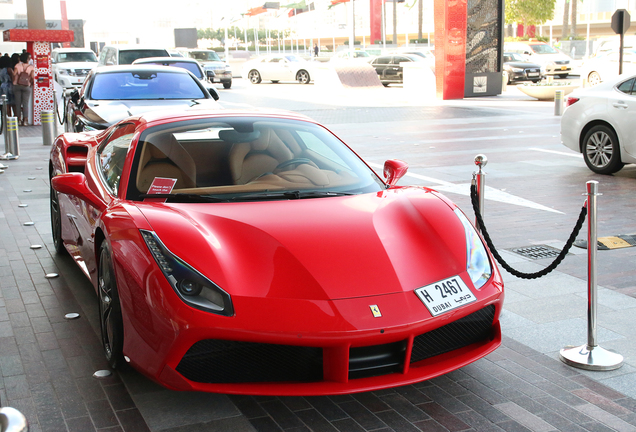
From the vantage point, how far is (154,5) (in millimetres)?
153750

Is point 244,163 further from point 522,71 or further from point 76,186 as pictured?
point 522,71

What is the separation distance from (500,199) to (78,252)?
532 centimetres

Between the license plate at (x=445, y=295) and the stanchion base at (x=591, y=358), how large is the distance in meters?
0.93

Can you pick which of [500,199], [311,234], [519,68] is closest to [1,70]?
[500,199]

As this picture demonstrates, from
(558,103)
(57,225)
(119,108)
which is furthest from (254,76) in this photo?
(57,225)

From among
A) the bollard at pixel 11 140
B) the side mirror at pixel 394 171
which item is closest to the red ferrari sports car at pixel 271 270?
the side mirror at pixel 394 171

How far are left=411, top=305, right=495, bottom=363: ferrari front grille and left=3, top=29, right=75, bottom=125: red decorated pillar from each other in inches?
660

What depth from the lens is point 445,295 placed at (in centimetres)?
340

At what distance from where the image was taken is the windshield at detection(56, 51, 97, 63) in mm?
29766

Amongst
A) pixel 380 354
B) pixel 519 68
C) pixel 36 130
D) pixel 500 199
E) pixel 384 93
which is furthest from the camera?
pixel 519 68

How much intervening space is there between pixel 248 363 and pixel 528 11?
6101 centimetres

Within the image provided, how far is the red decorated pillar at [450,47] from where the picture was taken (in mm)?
24109

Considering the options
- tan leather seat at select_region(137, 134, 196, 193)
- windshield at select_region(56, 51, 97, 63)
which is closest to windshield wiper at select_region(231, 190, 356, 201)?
tan leather seat at select_region(137, 134, 196, 193)

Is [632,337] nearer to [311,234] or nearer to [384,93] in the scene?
[311,234]
